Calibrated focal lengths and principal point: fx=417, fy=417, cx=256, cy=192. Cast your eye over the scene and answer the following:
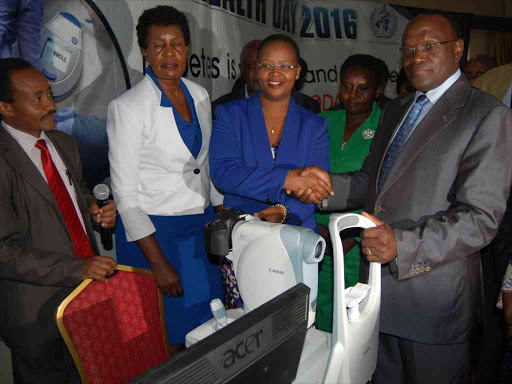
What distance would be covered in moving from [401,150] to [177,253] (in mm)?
1094

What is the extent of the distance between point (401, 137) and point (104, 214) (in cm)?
134

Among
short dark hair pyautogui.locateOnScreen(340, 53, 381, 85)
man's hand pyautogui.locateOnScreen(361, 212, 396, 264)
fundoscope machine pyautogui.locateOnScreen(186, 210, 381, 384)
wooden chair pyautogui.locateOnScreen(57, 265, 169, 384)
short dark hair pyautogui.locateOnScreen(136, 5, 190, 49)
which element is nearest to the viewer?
fundoscope machine pyautogui.locateOnScreen(186, 210, 381, 384)

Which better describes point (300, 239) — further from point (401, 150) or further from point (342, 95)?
point (342, 95)

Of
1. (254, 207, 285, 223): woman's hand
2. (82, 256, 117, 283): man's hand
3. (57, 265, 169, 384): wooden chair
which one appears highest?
(254, 207, 285, 223): woman's hand

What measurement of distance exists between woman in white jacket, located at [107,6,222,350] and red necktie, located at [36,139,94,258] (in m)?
0.19

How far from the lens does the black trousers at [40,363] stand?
174 cm

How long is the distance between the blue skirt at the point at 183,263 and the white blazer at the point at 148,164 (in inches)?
2.7

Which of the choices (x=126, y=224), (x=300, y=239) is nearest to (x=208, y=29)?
(x=126, y=224)

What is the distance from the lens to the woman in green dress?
2537 mm

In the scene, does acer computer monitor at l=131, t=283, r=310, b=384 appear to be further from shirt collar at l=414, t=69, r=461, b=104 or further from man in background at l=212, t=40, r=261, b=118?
man in background at l=212, t=40, r=261, b=118

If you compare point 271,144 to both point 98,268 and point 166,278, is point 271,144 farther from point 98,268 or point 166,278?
point 98,268

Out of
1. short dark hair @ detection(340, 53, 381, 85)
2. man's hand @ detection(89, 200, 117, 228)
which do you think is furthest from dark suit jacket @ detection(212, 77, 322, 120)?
→ man's hand @ detection(89, 200, 117, 228)

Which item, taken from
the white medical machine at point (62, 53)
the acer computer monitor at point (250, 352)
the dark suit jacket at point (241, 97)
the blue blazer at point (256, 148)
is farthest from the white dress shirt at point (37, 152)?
the dark suit jacket at point (241, 97)

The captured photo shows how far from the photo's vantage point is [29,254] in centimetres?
157
